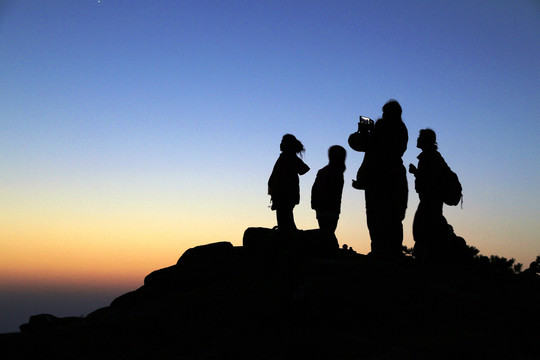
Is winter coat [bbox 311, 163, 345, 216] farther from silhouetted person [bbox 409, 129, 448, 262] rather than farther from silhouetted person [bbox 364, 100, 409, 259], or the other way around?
silhouetted person [bbox 364, 100, 409, 259]

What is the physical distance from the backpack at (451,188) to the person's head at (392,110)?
1.54m

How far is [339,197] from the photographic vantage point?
9242 millimetres

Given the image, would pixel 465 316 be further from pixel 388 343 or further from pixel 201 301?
pixel 201 301

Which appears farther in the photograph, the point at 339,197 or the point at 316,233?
the point at 339,197

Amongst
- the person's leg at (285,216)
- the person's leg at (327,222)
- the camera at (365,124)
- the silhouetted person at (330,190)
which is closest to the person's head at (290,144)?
the silhouetted person at (330,190)

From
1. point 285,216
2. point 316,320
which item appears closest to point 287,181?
point 285,216

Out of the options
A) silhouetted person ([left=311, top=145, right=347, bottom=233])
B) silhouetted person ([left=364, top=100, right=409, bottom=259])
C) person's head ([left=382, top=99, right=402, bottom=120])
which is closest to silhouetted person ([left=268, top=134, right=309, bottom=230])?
Answer: silhouetted person ([left=311, top=145, right=347, bottom=233])

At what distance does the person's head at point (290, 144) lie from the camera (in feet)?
32.4

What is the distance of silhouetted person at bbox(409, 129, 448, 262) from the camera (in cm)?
815

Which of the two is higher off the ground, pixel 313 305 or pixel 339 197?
pixel 339 197

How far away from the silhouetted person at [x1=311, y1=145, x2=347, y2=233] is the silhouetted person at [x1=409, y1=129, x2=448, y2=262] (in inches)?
60.5

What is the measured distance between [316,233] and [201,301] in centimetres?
321

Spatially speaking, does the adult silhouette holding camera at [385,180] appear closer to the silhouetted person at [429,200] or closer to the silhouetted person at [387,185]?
the silhouetted person at [387,185]

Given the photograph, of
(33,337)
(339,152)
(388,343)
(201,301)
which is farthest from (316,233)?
(33,337)
